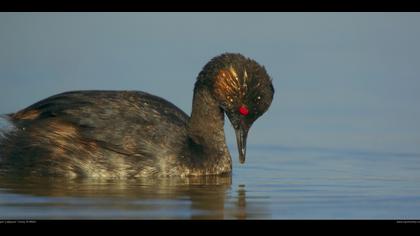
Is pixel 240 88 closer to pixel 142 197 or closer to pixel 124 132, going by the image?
pixel 124 132

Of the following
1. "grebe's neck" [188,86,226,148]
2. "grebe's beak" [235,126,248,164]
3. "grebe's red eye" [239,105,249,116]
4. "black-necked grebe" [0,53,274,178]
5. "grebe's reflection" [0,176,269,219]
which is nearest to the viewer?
"grebe's reflection" [0,176,269,219]

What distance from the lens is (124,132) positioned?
42.7 feet

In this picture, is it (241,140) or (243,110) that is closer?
(243,110)

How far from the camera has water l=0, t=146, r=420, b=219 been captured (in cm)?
1030

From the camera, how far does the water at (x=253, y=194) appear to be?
33.8 ft

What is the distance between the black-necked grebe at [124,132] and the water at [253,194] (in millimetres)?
285

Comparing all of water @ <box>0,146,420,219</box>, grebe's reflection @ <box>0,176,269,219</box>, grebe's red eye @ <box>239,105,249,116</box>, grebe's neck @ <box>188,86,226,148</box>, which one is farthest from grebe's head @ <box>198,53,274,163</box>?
grebe's reflection @ <box>0,176,269,219</box>

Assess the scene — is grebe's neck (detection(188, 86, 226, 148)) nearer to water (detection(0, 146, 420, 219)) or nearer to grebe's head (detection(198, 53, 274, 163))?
grebe's head (detection(198, 53, 274, 163))

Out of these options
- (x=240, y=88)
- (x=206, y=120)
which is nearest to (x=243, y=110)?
(x=240, y=88)

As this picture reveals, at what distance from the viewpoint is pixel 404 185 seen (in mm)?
12461

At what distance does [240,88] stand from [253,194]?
198 cm
